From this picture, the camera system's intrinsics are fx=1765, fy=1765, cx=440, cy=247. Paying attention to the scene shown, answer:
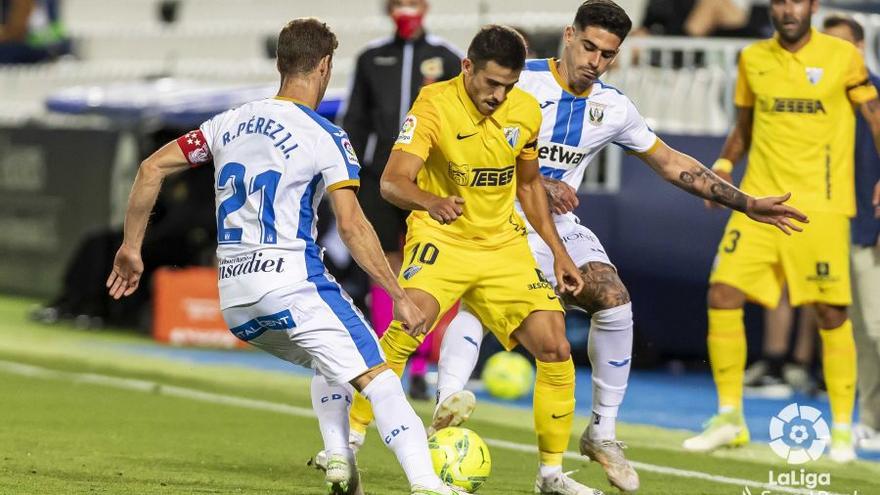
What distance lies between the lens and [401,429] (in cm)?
632

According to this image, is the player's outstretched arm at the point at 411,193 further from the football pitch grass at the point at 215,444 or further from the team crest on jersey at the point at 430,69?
the team crest on jersey at the point at 430,69

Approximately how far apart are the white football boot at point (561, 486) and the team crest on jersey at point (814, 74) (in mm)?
3013

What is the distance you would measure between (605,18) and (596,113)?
531mm

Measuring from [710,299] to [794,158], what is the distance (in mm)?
880

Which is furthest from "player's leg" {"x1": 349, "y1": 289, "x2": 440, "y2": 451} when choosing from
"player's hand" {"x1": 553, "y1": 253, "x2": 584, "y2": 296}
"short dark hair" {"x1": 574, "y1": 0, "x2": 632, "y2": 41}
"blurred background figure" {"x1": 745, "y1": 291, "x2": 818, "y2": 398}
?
"blurred background figure" {"x1": 745, "y1": 291, "x2": 818, "y2": 398}

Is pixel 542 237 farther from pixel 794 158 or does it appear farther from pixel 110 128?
pixel 110 128

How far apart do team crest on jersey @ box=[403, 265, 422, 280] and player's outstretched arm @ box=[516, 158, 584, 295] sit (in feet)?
1.73

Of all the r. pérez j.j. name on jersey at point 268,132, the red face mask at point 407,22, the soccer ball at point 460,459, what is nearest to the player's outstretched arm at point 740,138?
the red face mask at point 407,22

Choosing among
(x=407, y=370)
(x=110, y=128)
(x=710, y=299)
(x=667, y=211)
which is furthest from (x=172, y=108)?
(x=710, y=299)

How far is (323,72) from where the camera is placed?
6.55 metres

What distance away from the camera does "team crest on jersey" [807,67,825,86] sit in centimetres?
941

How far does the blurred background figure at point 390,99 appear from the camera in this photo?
11.3 m

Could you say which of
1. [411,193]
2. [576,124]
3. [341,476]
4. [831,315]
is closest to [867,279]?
[831,315]

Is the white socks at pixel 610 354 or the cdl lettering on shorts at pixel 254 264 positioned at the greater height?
the cdl lettering on shorts at pixel 254 264
